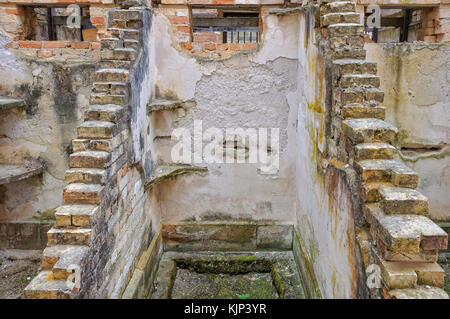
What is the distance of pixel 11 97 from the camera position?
16.4 feet

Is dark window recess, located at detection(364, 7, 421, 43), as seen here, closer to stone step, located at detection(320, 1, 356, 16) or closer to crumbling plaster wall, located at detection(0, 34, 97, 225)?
stone step, located at detection(320, 1, 356, 16)

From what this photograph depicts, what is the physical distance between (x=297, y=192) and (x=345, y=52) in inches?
83.8

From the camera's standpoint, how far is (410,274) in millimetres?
2139

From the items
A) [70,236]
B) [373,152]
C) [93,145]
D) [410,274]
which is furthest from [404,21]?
[70,236]

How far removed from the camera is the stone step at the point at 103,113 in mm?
3402

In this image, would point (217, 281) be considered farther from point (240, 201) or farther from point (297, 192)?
point (297, 192)

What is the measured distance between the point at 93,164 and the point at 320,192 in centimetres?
214

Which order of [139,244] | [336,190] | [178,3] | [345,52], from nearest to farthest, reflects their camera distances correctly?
[336,190] → [345,52] → [139,244] → [178,3]

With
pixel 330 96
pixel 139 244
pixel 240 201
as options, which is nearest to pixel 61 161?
pixel 139 244

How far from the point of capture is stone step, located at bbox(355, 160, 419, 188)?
8.32 ft

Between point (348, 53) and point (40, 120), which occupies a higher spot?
point (348, 53)

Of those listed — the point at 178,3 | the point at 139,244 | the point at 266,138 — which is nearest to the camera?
the point at 139,244

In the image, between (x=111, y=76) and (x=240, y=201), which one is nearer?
(x=111, y=76)

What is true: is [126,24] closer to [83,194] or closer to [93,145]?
[93,145]
